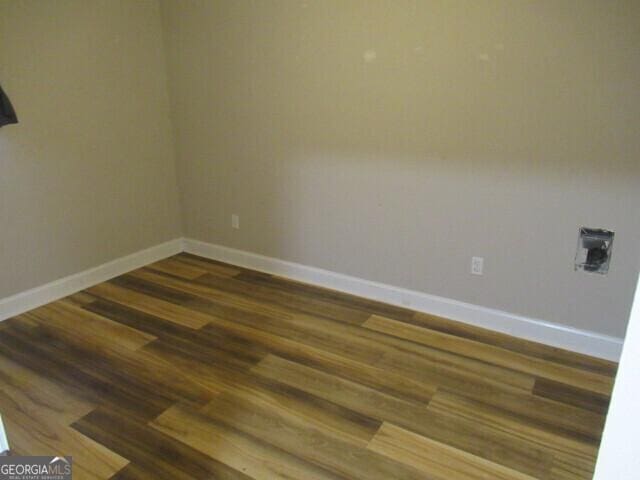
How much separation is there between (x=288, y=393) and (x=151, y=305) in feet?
4.12

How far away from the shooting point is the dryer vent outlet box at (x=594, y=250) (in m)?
2.28

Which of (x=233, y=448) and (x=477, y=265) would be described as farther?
(x=477, y=265)

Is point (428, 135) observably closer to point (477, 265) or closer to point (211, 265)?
point (477, 265)

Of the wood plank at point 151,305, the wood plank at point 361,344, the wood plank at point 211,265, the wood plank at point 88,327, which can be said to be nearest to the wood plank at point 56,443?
the wood plank at point 88,327

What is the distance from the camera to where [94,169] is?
3.14 m

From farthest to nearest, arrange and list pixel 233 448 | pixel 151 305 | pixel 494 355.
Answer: pixel 151 305 → pixel 494 355 → pixel 233 448

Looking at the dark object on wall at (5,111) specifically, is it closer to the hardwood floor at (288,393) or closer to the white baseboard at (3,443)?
the hardwood floor at (288,393)

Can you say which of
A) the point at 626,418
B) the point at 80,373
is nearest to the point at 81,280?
the point at 80,373

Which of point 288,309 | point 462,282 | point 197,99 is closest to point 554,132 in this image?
point 462,282

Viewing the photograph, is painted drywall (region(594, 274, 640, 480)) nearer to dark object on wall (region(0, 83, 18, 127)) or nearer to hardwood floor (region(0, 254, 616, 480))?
hardwood floor (region(0, 254, 616, 480))

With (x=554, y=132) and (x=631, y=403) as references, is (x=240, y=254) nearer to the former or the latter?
(x=554, y=132)

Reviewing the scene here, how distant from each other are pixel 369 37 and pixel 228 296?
178 centimetres

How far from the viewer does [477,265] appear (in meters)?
2.66

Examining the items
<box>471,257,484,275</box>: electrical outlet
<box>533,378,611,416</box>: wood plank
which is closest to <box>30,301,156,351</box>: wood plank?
<box>471,257,484,275</box>: electrical outlet
